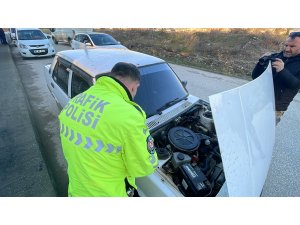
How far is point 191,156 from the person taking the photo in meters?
2.12

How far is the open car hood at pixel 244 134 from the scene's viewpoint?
140 centimetres

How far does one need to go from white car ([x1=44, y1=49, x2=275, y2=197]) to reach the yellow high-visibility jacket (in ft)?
1.41

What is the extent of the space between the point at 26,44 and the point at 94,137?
11.0m

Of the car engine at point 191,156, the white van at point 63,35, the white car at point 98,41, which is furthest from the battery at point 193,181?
the white van at point 63,35

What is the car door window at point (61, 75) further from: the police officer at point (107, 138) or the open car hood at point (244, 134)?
the open car hood at point (244, 134)

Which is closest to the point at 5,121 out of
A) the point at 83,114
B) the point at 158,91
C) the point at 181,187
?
the point at 158,91

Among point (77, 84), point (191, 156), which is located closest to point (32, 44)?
point (77, 84)

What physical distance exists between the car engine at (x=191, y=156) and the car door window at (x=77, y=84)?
1205 mm

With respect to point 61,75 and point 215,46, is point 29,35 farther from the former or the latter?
point 215,46

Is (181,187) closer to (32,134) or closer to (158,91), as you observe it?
(158,91)

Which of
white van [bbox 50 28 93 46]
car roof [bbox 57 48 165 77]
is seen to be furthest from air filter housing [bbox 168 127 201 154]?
white van [bbox 50 28 93 46]

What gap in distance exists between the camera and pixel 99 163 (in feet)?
4.54

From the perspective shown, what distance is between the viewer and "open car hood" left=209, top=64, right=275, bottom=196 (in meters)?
1.40

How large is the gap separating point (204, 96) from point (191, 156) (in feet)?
12.3
